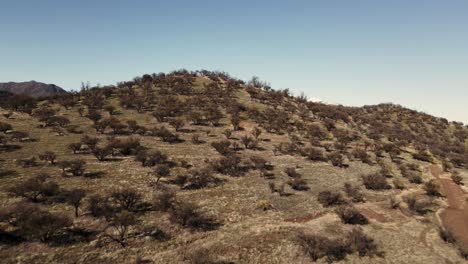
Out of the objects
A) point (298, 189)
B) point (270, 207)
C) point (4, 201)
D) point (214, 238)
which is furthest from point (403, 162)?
point (4, 201)

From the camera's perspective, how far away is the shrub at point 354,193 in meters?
31.3

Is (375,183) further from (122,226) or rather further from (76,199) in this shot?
(76,199)

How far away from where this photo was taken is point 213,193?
102ft

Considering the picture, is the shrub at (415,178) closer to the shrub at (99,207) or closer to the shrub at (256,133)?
the shrub at (256,133)

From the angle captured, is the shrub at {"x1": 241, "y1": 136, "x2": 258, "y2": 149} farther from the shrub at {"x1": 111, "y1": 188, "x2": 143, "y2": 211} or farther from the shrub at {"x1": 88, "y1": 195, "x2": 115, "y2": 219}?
the shrub at {"x1": 88, "y1": 195, "x2": 115, "y2": 219}

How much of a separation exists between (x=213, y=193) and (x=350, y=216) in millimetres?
13918

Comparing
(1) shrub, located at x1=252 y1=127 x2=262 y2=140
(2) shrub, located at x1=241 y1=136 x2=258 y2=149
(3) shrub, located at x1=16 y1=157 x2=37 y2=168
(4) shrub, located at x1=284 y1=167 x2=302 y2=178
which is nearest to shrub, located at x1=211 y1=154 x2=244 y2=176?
(4) shrub, located at x1=284 y1=167 x2=302 y2=178

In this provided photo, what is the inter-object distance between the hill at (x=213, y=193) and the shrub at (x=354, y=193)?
125 millimetres

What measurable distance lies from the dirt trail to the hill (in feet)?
0.51

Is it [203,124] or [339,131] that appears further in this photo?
[339,131]

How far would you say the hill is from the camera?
2120 cm

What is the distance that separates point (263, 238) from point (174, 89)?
67.8 meters

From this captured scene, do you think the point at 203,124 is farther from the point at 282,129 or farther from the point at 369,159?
the point at 369,159

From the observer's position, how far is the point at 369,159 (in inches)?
1887
